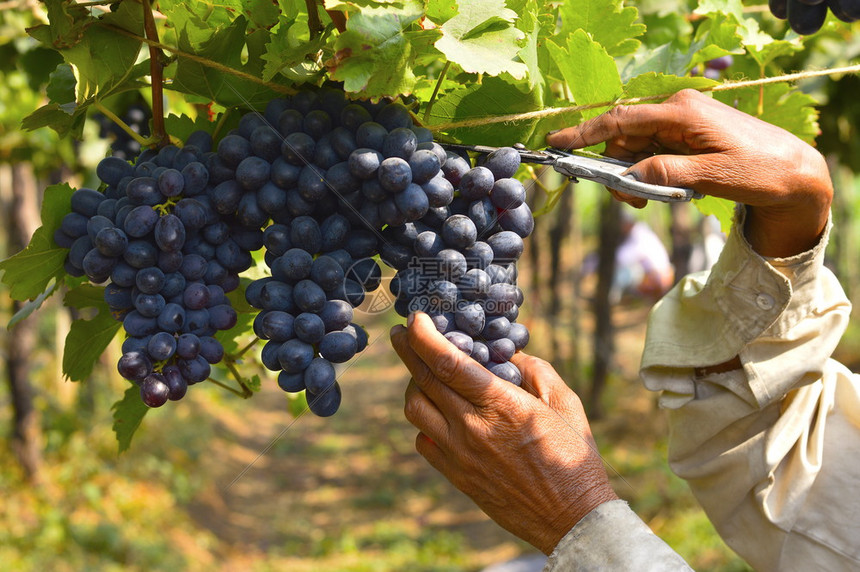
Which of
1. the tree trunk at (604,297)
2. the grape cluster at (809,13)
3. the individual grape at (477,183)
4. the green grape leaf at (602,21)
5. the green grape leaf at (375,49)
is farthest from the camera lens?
the tree trunk at (604,297)

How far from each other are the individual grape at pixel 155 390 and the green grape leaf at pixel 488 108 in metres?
0.51

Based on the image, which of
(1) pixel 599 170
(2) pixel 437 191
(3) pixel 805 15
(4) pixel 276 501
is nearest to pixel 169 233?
(2) pixel 437 191

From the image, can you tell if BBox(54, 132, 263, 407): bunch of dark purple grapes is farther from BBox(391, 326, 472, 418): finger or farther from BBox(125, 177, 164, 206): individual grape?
BBox(391, 326, 472, 418): finger

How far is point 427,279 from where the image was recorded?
3.22ft

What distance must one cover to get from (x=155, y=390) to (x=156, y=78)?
442 mm

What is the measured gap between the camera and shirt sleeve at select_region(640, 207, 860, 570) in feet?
4.62

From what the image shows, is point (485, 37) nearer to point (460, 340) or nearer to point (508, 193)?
point (508, 193)

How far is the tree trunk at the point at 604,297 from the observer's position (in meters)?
7.08

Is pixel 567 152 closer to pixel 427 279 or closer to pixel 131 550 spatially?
pixel 427 279

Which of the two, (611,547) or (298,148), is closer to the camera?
(298,148)

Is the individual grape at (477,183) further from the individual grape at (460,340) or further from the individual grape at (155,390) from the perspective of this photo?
the individual grape at (155,390)

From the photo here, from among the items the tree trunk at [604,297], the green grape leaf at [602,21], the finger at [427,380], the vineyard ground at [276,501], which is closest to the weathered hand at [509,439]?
the finger at [427,380]

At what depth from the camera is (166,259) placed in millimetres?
963

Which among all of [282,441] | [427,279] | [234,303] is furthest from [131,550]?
[427,279]
